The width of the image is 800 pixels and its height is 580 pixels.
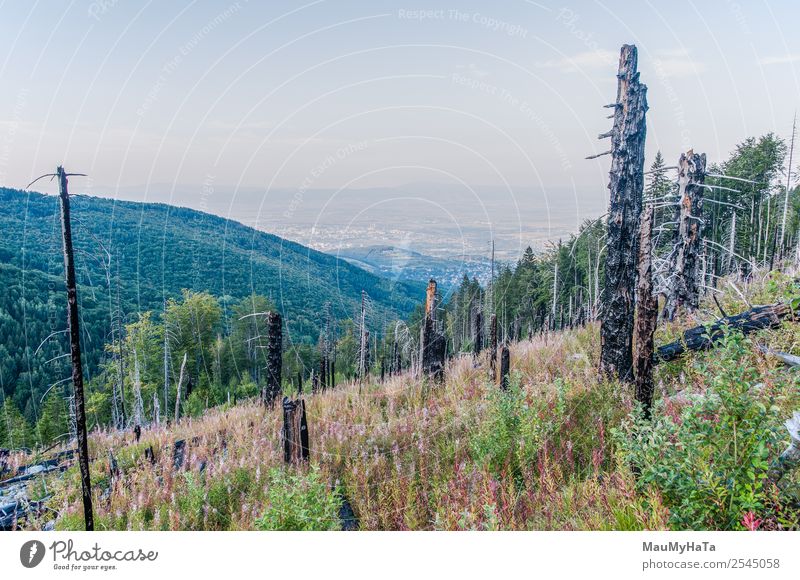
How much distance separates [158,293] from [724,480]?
59.1 metres

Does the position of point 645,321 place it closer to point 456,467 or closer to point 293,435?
point 456,467

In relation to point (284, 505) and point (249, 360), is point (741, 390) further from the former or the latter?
→ point (249, 360)

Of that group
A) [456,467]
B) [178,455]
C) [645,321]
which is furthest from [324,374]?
[645,321]

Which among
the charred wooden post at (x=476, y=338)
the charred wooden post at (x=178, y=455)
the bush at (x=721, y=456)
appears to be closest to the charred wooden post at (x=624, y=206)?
the bush at (x=721, y=456)

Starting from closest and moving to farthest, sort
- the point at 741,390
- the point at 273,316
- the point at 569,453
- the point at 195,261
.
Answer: the point at 741,390 → the point at 569,453 → the point at 273,316 → the point at 195,261

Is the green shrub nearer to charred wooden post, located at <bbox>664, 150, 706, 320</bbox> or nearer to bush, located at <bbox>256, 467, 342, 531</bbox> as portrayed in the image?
bush, located at <bbox>256, 467, 342, 531</bbox>

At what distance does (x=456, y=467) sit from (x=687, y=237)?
870 cm

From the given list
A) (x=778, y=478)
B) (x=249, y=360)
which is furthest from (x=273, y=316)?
(x=249, y=360)

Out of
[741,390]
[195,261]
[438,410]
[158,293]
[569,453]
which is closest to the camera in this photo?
[741,390]

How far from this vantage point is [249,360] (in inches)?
1784

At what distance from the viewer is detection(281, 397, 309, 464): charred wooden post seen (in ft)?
15.8

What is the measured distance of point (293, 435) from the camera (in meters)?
4.89

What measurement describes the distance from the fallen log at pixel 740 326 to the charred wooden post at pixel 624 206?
582 millimetres
